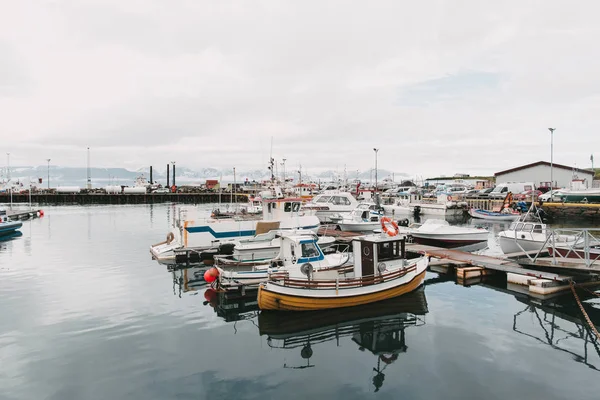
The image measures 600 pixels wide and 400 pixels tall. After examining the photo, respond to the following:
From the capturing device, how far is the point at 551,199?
59938 millimetres

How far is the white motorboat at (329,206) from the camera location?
47766 mm

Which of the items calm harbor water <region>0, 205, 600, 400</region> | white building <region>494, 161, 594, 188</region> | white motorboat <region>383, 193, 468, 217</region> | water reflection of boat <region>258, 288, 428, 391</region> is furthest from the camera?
white building <region>494, 161, 594, 188</region>

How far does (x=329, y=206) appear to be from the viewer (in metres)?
49.3

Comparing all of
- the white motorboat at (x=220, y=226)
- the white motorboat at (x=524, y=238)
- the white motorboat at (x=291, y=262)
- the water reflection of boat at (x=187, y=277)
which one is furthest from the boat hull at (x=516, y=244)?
the water reflection of boat at (x=187, y=277)

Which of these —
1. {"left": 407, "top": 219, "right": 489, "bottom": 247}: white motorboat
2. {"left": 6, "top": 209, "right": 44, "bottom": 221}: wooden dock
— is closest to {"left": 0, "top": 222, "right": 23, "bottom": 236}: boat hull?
{"left": 6, "top": 209, "right": 44, "bottom": 221}: wooden dock

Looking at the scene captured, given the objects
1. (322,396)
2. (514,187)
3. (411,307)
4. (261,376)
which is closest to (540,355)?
(411,307)

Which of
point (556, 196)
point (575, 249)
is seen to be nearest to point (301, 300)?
point (575, 249)

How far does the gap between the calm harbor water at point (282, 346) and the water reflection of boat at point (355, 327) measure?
0.07 metres

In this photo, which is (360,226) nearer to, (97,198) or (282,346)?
(282,346)

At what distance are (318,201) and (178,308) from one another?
Answer: 35.3 m

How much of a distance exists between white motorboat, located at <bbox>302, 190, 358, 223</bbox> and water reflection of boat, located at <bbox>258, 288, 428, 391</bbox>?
95.2 ft

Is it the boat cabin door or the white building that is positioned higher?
the white building

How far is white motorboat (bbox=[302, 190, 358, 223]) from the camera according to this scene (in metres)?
47.8

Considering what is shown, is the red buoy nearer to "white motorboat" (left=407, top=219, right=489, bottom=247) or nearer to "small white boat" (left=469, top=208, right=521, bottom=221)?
"white motorboat" (left=407, top=219, right=489, bottom=247)
